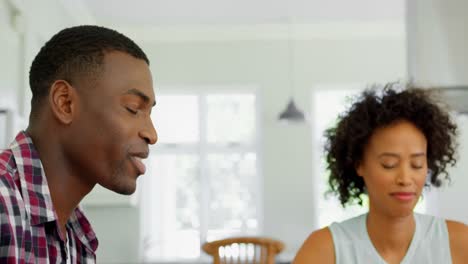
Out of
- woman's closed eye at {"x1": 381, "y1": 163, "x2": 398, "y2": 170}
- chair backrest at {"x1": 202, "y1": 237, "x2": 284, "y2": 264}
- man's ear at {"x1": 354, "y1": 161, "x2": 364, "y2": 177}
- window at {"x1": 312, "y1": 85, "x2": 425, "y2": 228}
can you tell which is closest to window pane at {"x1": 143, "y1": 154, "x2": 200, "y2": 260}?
window at {"x1": 312, "y1": 85, "x2": 425, "y2": 228}

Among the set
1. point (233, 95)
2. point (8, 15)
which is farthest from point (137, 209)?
point (8, 15)

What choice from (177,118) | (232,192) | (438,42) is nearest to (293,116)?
(232,192)

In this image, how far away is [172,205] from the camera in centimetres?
654

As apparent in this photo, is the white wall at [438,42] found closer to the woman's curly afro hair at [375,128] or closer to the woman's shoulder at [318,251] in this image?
the woman's curly afro hair at [375,128]

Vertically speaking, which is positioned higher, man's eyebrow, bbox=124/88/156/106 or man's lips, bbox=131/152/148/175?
man's eyebrow, bbox=124/88/156/106

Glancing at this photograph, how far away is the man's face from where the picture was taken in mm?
789

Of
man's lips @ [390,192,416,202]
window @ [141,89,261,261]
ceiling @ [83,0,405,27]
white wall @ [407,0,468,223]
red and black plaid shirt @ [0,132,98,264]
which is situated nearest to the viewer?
red and black plaid shirt @ [0,132,98,264]

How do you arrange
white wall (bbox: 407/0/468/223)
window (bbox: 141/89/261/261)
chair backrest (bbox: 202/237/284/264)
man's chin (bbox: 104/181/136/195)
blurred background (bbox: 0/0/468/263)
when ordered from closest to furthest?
man's chin (bbox: 104/181/136/195) < white wall (bbox: 407/0/468/223) < chair backrest (bbox: 202/237/284/264) < blurred background (bbox: 0/0/468/263) < window (bbox: 141/89/261/261)

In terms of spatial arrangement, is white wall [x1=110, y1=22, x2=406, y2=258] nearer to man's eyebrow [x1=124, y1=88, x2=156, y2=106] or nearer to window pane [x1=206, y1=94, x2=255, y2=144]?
window pane [x1=206, y1=94, x2=255, y2=144]

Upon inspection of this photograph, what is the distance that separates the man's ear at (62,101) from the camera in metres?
0.78

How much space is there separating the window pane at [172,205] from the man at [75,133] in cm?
574

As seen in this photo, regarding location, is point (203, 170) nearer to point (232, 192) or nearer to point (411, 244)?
point (232, 192)

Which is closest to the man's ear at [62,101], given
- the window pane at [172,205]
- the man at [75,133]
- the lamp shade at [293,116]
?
the man at [75,133]

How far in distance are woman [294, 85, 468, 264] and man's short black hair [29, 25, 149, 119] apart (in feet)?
2.46
